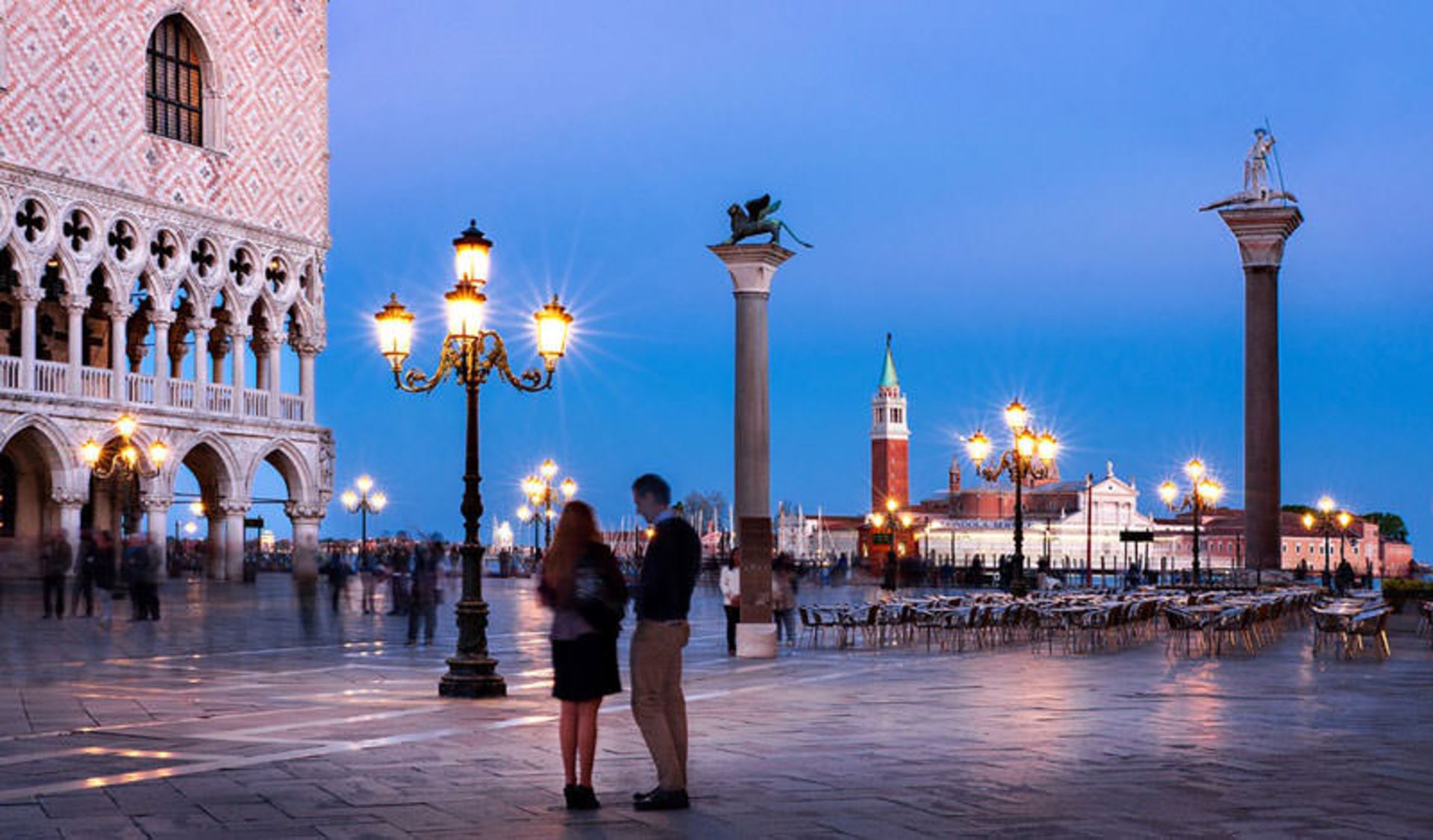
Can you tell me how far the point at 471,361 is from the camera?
1247 centimetres

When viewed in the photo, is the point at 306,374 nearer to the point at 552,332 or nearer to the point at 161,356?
the point at 161,356

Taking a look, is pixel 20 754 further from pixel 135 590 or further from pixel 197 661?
pixel 135 590

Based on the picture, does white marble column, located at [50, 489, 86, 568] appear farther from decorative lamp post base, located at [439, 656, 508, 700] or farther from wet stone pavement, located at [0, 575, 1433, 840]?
decorative lamp post base, located at [439, 656, 508, 700]

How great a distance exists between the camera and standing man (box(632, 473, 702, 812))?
679cm

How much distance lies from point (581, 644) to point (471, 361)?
595cm

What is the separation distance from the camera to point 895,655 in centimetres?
1795

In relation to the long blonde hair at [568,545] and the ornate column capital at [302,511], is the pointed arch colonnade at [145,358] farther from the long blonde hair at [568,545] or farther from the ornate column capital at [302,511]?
the long blonde hair at [568,545]

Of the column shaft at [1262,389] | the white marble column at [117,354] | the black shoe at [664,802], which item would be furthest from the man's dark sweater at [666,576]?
the white marble column at [117,354]

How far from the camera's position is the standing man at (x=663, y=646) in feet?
22.3

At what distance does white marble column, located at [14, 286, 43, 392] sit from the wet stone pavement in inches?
644

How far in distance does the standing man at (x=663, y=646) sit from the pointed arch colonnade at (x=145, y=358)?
27014mm

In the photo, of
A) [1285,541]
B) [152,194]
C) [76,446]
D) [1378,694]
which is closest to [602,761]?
[1378,694]

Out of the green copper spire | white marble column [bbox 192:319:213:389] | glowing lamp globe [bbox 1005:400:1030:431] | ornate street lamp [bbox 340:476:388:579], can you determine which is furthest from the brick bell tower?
glowing lamp globe [bbox 1005:400:1030:431]

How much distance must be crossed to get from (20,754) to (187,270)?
28293mm
